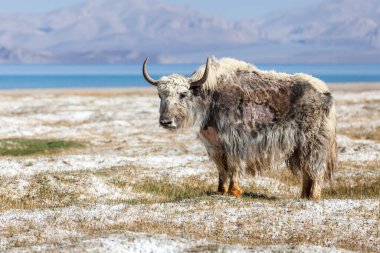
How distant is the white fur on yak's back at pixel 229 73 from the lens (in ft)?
61.7

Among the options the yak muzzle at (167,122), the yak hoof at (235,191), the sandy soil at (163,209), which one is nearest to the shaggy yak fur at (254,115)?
the yak muzzle at (167,122)

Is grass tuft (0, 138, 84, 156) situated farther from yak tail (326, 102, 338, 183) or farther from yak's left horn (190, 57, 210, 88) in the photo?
yak tail (326, 102, 338, 183)

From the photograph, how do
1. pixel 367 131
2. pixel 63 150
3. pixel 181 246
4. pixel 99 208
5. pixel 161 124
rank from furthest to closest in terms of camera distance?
pixel 367 131, pixel 63 150, pixel 161 124, pixel 99 208, pixel 181 246

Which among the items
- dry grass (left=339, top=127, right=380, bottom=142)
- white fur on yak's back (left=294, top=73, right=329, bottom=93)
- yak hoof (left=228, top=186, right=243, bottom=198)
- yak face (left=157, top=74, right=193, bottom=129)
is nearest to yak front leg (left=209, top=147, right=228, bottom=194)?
yak hoof (left=228, top=186, right=243, bottom=198)

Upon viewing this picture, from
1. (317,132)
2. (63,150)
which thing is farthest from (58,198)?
(63,150)

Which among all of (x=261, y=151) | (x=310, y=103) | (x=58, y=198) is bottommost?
Result: (x=58, y=198)

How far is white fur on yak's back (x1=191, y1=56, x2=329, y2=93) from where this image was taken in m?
18.8

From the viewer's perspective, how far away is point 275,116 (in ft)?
61.9

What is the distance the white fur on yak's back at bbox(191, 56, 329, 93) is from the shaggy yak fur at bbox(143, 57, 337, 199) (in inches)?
1.0

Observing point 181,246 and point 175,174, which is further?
point 175,174

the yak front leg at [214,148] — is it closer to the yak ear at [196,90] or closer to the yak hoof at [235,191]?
the yak hoof at [235,191]

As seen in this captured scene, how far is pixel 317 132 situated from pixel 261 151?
1.53 m

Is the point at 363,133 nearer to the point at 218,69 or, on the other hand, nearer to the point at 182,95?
the point at 218,69

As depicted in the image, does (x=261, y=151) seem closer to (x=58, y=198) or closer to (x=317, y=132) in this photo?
(x=317, y=132)
